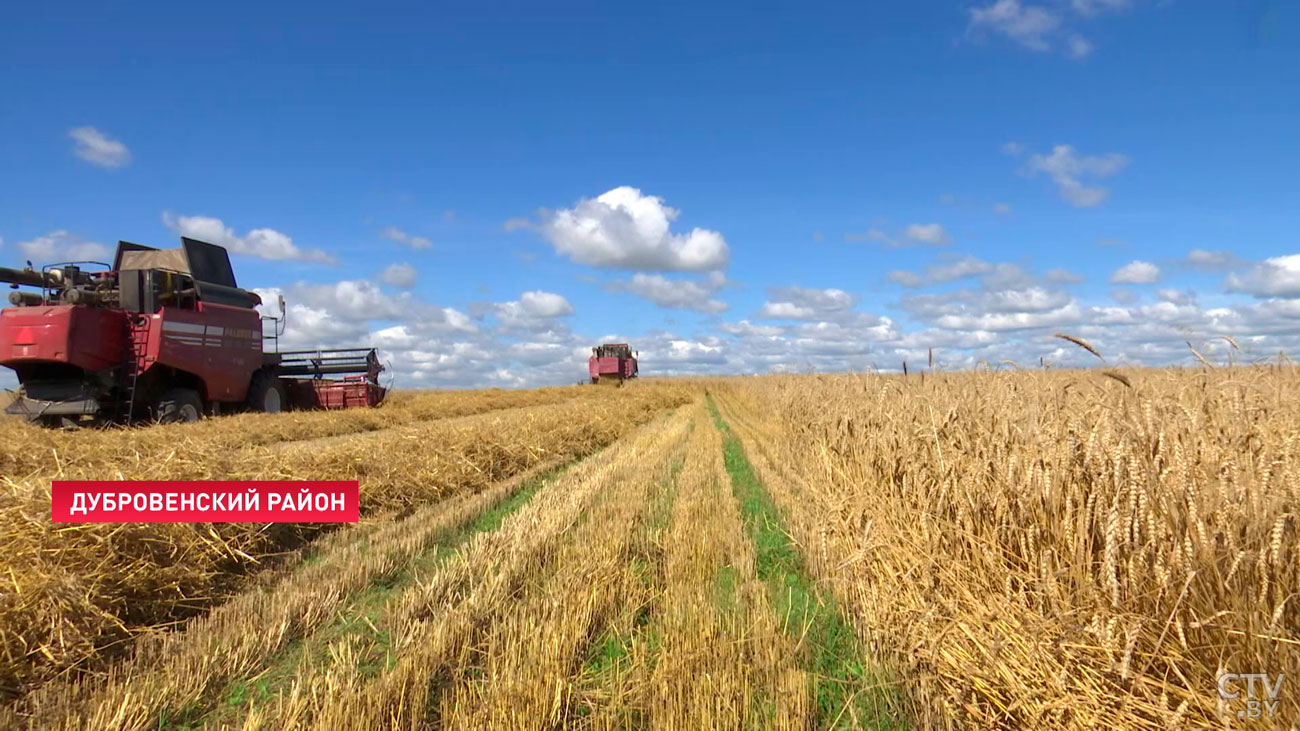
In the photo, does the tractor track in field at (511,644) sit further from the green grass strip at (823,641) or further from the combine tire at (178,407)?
the combine tire at (178,407)

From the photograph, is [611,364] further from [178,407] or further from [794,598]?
[794,598]

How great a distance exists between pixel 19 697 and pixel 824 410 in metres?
8.08

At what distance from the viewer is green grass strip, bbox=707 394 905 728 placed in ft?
10.9

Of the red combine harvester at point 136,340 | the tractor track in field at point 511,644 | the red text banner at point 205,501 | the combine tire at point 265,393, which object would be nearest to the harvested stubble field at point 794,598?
the tractor track in field at point 511,644

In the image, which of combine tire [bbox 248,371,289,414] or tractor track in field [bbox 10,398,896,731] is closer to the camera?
tractor track in field [bbox 10,398,896,731]

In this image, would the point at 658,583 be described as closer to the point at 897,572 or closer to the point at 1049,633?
the point at 897,572

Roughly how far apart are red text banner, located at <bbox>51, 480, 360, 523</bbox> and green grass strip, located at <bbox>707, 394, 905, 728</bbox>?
426 centimetres

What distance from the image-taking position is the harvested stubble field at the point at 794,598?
2.61 metres

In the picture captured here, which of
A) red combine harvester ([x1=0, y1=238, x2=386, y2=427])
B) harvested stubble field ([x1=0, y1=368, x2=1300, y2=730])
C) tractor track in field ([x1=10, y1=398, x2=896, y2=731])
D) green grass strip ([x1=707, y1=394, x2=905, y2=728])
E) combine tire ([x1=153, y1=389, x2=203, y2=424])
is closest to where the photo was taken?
harvested stubble field ([x1=0, y1=368, x2=1300, y2=730])

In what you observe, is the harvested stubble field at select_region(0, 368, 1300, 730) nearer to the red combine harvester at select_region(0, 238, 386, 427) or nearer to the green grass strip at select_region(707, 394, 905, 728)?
the green grass strip at select_region(707, 394, 905, 728)

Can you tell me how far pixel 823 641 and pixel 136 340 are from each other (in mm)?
14541

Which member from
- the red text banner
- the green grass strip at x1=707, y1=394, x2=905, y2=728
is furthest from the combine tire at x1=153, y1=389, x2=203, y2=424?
the green grass strip at x1=707, y1=394, x2=905, y2=728

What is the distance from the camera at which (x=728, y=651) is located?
3.73 metres

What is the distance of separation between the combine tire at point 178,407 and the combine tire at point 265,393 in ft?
6.29
